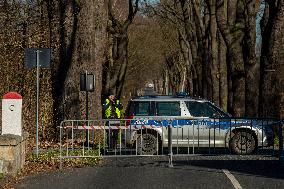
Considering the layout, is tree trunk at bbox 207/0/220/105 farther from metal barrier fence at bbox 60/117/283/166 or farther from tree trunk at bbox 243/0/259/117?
metal barrier fence at bbox 60/117/283/166

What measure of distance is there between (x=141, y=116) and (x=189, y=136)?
158 cm

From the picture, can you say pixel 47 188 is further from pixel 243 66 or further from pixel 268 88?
pixel 243 66

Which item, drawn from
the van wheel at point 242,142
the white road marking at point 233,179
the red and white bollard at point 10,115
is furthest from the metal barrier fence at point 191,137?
the white road marking at point 233,179

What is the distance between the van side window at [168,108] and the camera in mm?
20922

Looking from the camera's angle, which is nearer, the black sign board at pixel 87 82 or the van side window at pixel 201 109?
the van side window at pixel 201 109

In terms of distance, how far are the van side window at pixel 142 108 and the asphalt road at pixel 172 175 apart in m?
1.99

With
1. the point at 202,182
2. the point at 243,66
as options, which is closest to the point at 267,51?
the point at 243,66

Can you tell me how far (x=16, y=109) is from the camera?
15.9 m

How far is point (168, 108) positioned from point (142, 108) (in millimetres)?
790

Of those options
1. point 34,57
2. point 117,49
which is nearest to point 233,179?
point 34,57

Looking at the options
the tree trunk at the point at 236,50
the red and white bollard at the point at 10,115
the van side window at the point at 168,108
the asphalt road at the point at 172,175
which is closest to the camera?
the asphalt road at the point at 172,175

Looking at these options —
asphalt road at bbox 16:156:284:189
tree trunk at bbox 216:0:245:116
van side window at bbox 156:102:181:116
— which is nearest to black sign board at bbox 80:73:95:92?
van side window at bbox 156:102:181:116

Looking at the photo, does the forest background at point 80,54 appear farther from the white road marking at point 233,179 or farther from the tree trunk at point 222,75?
the white road marking at point 233,179

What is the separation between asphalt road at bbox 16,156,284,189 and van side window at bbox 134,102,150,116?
1.99m
